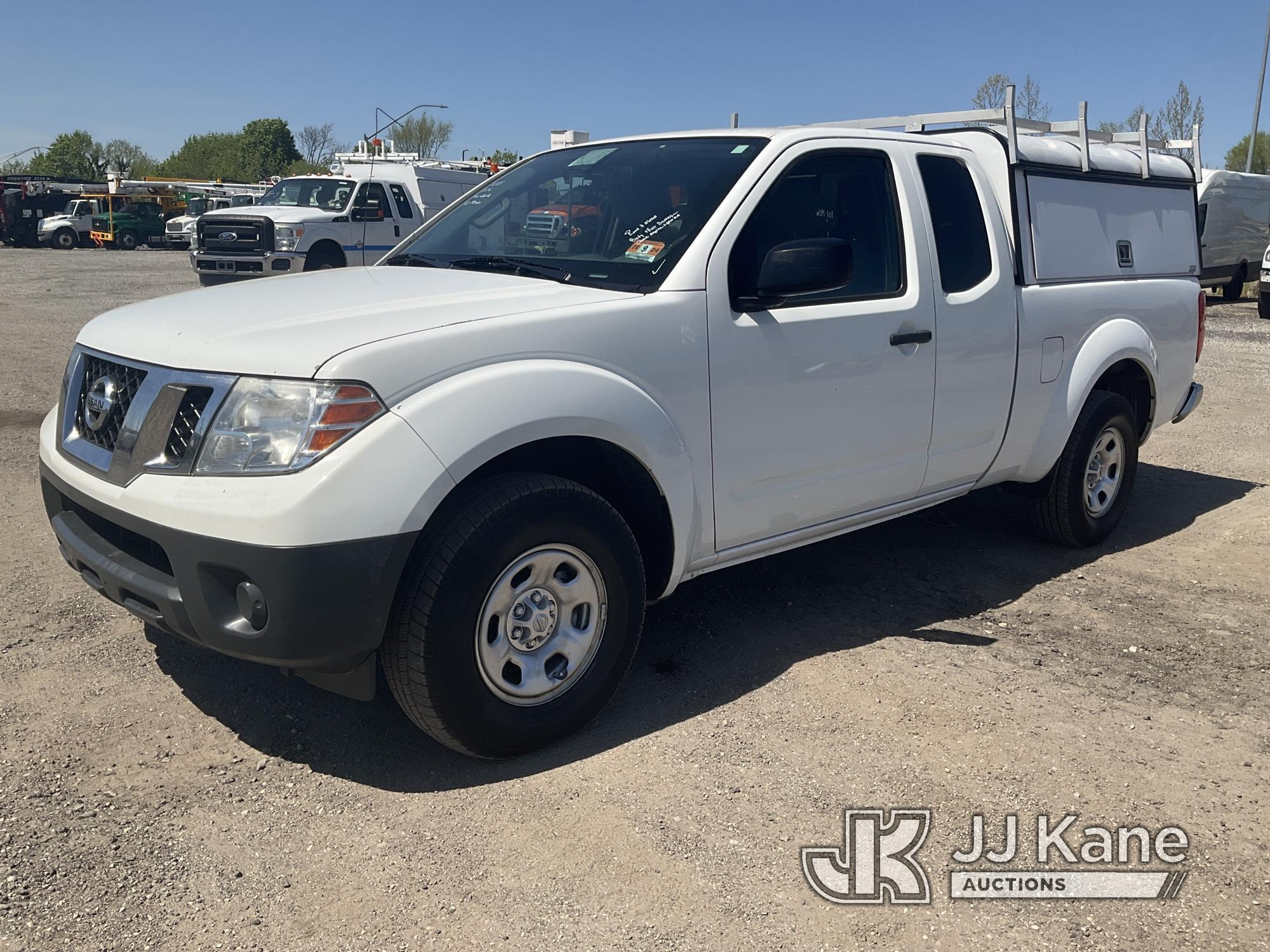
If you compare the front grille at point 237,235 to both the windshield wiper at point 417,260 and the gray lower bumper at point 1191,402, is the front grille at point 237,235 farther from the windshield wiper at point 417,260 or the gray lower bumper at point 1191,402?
the gray lower bumper at point 1191,402

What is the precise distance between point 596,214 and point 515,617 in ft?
5.27

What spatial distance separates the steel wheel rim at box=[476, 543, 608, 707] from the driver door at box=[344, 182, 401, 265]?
613 inches

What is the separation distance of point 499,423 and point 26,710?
1880 millimetres

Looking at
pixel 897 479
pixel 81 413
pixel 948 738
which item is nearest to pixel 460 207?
pixel 81 413

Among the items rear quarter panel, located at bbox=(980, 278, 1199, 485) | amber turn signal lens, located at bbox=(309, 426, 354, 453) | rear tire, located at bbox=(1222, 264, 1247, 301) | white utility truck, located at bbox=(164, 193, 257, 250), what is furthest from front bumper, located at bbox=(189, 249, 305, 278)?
white utility truck, located at bbox=(164, 193, 257, 250)

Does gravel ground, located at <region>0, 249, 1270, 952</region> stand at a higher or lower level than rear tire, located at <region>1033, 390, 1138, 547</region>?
lower

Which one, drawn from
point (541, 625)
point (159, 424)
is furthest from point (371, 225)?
point (541, 625)

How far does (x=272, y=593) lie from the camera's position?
9.12 ft

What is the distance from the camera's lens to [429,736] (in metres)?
3.47

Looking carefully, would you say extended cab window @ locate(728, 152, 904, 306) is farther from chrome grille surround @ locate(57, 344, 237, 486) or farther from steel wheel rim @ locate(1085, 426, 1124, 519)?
steel wheel rim @ locate(1085, 426, 1124, 519)

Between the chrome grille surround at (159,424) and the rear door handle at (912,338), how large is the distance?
7.92 feet

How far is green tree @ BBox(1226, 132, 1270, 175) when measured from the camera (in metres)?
59.8

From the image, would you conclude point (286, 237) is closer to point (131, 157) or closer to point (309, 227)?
point (309, 227)

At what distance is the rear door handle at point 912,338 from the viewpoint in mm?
4137
